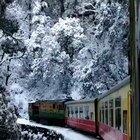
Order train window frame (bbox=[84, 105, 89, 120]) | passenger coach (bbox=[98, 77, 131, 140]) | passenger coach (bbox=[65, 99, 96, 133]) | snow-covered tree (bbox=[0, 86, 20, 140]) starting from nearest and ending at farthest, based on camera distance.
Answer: passenger coach (bbox=[98, 77, 131, 140])
snow-covered tree (bbox=[0, 86, 20, 140])
passenger coach (bbox=[65, 99, 96, 133])
train window frame (bbox=[84, 105, 89, 120])

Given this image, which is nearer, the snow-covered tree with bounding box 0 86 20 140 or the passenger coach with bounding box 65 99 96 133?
the snow-covered tree with bounding box 0 86 20 140

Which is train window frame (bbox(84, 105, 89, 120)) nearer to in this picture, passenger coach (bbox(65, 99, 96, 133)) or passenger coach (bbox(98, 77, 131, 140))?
passenger coach (bbox(65, 99, 96, 133))

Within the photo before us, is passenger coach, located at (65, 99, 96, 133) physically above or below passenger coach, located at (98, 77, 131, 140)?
below

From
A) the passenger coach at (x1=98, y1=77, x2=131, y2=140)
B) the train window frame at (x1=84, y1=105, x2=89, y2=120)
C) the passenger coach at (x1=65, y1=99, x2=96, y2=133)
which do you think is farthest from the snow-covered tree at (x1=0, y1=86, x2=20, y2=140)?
the train window frame at (x1=84, y1=105, x2=89, y2=120)

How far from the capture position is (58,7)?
2625 inches

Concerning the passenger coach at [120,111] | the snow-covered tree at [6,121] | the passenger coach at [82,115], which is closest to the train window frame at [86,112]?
the passenger coach at [82,115]

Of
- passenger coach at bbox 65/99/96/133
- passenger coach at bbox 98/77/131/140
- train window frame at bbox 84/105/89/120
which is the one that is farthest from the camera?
train window frame at bbox 84/105/89/120

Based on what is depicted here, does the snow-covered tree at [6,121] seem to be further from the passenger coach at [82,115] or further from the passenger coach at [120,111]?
the passenger coach at [82,115]

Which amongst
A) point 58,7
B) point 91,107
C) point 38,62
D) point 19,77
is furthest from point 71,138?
point 58,7

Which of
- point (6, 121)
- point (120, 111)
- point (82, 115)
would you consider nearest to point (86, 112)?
point (82, 115)

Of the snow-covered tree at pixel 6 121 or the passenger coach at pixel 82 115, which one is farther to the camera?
the passenger coach at pixel 82 115

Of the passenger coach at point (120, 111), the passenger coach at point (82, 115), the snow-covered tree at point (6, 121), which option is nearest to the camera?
the passenger coach at point (120, 111)

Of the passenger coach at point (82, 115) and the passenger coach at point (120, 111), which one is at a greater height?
the passenger coach at point (120, 111)

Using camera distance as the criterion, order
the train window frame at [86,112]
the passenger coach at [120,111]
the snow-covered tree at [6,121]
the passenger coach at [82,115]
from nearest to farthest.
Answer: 1. the passenger coach at [120,111]
2. the snow-covered tree at [6,121]
3. the passenger coach at [82,115]
4. the train window frame at [86,112]
